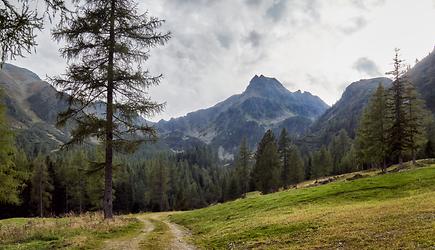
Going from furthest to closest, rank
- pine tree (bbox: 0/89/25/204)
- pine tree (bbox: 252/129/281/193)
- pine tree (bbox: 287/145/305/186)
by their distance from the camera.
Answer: pine tree (bbox: 287/145/305/186) < pine tree (bbox: 252/129/281/193) < pine tree (bbox: 0/89/25/204)

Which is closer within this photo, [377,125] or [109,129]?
[109,129]

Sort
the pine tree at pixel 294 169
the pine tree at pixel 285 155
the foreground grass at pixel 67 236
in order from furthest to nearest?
the pine tree at pixel 294 169, the pine tree at pixel 285 155, the foreground grass at pixel 67 236

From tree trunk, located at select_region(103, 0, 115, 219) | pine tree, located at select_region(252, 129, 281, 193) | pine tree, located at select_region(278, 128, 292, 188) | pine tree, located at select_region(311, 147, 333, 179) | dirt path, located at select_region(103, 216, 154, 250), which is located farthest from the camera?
pine tree, located at select_region(311, 147, 333, 179)

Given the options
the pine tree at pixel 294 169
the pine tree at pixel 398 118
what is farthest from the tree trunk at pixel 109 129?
the pine tree at pixel 294 169

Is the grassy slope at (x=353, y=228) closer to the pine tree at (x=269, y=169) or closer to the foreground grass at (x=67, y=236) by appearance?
the foreground grass at (x=67, y=236)

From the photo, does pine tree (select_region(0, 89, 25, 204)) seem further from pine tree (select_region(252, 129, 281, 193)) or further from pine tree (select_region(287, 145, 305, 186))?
pine tree (select_region(287, 145, 305, 186))

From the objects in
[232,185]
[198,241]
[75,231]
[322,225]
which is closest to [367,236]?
[322,225]

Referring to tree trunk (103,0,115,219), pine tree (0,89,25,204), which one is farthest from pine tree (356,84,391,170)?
pine tree (0,89,25,204)

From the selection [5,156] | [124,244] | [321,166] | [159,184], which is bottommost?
[124,244]

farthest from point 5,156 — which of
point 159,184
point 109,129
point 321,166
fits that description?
point 321,166

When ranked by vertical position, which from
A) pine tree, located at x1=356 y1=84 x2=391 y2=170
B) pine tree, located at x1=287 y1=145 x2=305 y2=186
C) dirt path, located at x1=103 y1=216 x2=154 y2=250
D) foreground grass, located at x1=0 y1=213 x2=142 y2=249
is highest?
pine tree, located at x1=356 y1=84 x2=391 y2=170

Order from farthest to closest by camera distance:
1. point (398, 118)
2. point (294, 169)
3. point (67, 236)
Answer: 1. point (294, 169)
2. point (398, 118)
3. point (67, 236)

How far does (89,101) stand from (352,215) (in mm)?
19452

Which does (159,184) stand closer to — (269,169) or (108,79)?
(269,169)
